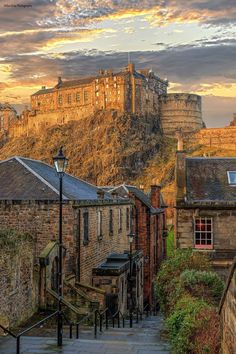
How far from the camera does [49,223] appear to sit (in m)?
22.3

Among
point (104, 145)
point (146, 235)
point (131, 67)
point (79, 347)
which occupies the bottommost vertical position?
point (79, 347)

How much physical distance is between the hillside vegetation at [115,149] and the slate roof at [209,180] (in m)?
99.8

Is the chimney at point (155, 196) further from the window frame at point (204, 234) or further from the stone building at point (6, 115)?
the stone building at point (6, 115)

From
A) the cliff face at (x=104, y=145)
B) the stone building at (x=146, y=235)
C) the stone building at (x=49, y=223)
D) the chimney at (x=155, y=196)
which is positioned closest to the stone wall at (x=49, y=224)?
the stone building at (x=49, y=223)

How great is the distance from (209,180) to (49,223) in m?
11.6

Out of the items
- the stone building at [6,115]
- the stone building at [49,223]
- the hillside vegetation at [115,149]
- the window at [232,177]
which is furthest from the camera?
the stone building at [6,115]

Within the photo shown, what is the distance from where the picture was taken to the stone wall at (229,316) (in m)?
8.62

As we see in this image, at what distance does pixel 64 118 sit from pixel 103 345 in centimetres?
14801

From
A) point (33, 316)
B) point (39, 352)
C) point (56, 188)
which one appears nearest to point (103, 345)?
point (39, 352)

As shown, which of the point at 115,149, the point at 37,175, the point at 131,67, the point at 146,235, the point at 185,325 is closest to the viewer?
the point at 185,325

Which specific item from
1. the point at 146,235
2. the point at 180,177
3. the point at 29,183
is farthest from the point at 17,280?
the point at 146,235

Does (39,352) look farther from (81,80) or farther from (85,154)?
(81,80)

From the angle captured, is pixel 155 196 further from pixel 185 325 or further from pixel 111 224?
pixel 185 325

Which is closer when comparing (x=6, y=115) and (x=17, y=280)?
(x=17, y=280)
